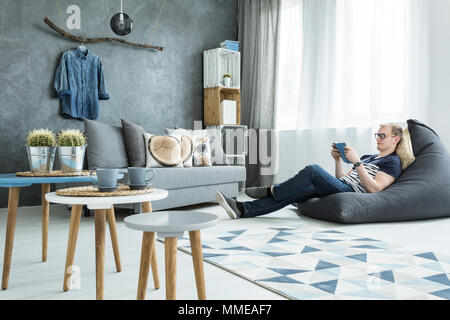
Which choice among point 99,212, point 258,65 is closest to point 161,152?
point 99,212

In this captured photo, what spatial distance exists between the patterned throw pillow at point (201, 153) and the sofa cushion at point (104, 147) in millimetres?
721

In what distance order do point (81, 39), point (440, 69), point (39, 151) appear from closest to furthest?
point (39, 151)
point (440, 69)
point (81, 39)

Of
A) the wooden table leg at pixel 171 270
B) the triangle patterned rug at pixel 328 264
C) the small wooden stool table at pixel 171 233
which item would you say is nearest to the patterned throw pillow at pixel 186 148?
the triangle patterned rug at pixel 328 264

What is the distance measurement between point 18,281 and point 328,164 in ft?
11.8

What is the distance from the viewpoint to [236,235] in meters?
2.49

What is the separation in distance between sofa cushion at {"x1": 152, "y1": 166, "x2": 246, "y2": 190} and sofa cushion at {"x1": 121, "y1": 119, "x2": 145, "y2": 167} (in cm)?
46

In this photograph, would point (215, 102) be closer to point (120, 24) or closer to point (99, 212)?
point (120, 24)

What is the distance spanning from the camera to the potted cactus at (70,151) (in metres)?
1.67

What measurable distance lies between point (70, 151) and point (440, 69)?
3534 millimetres

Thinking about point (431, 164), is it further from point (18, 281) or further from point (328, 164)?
point (18, 281)

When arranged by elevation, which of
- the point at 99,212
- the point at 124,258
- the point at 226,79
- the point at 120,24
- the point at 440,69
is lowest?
the point at 124,258

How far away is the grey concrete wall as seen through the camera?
3656 mm

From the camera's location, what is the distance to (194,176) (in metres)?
3.50
